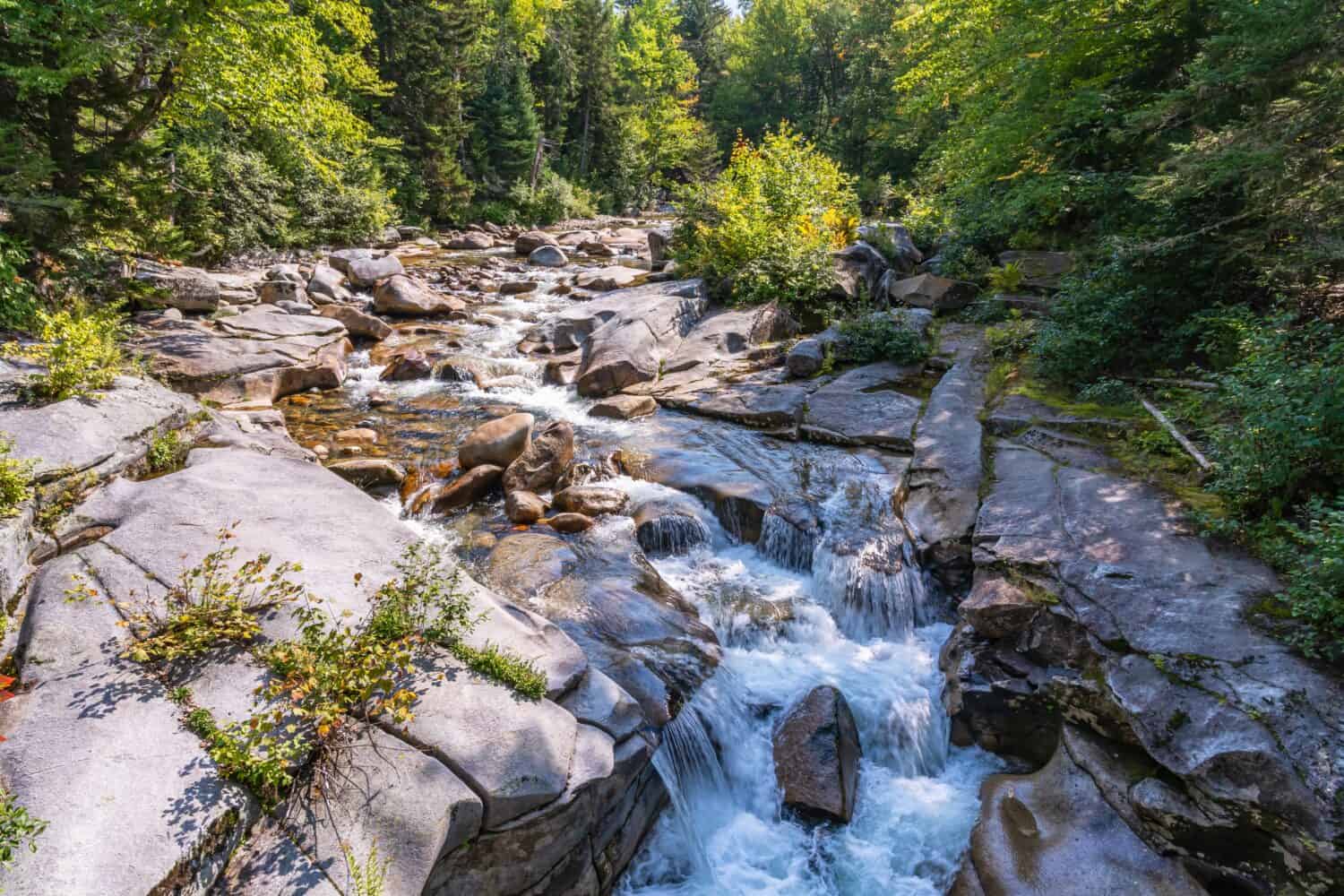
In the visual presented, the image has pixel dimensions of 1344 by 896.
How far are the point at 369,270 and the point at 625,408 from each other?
37.6 feet

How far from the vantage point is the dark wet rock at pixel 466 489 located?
26.7 feet

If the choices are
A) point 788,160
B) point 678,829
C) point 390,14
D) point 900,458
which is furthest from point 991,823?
point 390,14

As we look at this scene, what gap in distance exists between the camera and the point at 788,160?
1669cm

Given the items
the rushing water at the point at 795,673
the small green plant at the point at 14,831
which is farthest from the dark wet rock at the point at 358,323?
the small green plant at the point at 14,831

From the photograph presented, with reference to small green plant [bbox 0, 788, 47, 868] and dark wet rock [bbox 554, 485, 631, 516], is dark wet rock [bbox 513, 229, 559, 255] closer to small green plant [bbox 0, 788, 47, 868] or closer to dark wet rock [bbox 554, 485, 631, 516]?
dark wet rock [bbox 554, 485, 631, 516]

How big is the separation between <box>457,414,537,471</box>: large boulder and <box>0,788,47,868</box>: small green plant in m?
6.13

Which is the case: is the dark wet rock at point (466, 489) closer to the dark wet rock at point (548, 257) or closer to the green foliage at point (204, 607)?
the green foliage at point (204, 607)

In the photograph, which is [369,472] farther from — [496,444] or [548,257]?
[548,257]

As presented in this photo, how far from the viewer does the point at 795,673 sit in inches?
238

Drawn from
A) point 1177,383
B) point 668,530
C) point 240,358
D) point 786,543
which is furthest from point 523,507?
point 1177,383

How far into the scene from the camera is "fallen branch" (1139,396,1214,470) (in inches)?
226

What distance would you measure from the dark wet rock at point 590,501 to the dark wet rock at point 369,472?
243 centimetres

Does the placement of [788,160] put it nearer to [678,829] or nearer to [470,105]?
[678,829]

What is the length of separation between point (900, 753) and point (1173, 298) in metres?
6.68
